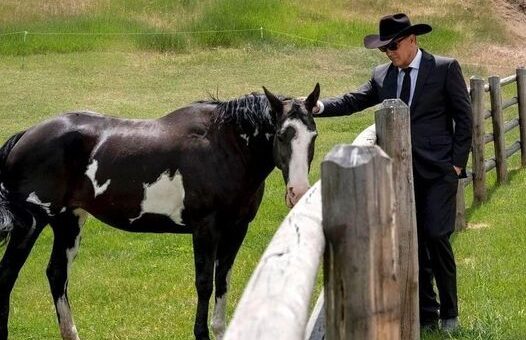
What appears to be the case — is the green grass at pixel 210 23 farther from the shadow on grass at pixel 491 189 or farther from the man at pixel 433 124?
the man at pixel 433 124

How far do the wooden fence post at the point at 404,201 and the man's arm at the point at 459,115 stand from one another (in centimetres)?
103

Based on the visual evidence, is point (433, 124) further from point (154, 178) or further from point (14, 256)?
point (14, 256)

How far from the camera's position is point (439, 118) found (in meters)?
5.40

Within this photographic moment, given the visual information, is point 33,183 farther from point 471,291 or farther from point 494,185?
point 494,185

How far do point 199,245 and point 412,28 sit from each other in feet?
6.37

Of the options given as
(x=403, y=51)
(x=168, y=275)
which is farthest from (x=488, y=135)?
(x=403, y=51)

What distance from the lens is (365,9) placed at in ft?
95.1

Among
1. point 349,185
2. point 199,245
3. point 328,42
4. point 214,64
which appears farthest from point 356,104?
point 328,42

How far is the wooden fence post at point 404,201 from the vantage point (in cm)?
427

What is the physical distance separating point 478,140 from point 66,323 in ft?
17.7

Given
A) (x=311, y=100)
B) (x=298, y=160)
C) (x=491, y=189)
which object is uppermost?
(x=311, y=100)

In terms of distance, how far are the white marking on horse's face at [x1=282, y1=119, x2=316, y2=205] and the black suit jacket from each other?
64 cm

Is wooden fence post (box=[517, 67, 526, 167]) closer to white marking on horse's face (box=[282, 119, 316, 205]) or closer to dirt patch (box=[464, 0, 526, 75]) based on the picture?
white marking on horse's face (box=[282, 119, 316, 205])

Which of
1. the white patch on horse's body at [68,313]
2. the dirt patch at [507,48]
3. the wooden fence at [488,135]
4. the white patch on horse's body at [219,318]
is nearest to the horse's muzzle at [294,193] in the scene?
the white patch on horse's body at [219,318]
